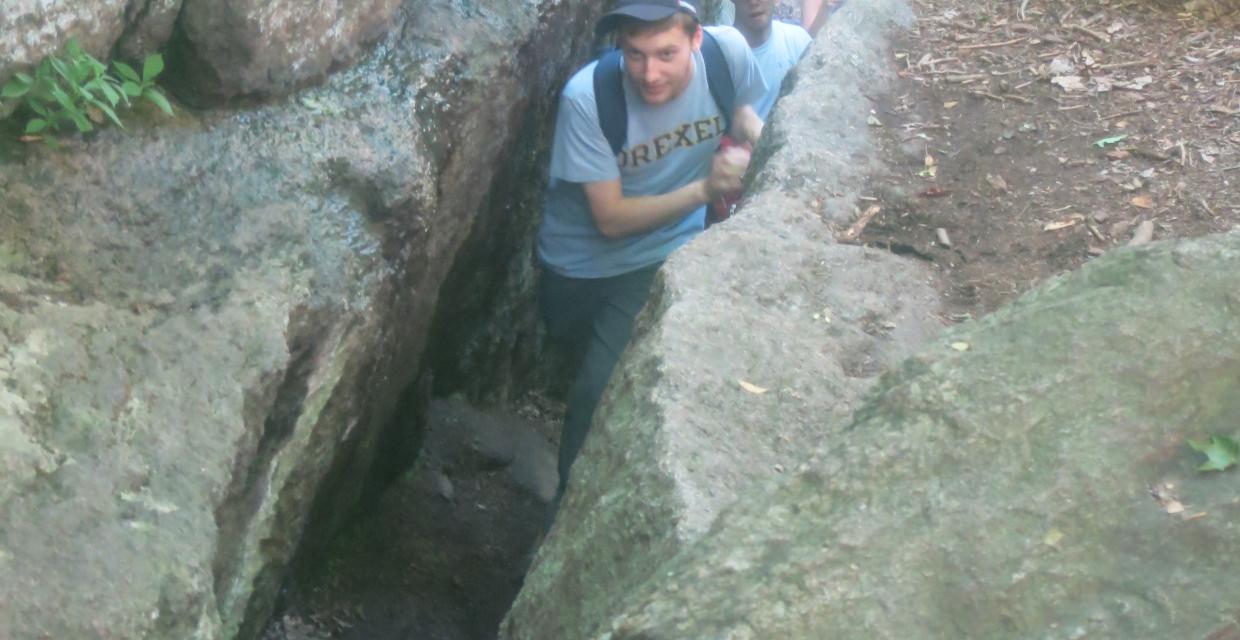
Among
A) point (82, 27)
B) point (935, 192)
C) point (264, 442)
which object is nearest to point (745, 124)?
point (935, 192)

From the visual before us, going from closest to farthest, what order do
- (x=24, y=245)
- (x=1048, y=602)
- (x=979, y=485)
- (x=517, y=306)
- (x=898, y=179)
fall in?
(x=1048, y=602) < (x=979, y=485) < (x=24, y=245) < (x=898, y=179) < (x=517, y=306)

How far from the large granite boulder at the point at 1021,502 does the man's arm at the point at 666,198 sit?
6.62 feet

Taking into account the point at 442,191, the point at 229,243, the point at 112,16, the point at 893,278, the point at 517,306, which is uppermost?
the point at 112,16

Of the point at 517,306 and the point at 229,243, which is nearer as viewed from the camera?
the point at 229,243

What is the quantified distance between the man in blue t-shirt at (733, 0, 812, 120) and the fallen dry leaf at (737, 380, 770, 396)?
2.02 m

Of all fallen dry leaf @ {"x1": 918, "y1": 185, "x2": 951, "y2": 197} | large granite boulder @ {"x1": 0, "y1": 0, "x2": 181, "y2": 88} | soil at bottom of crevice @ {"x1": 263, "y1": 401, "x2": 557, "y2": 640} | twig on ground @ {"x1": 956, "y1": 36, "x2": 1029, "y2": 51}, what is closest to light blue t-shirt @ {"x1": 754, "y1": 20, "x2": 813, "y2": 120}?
twig on ground @ {"x1": 956, "y1": 36, "x2": 1029, "y2": 51}

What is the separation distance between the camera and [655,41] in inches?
149

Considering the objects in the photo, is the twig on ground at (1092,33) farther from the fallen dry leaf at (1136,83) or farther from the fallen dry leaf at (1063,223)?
the fallen dry leaf at (1063,223)

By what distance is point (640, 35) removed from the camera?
3795 mm

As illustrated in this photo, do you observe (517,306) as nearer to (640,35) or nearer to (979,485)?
(640,35)

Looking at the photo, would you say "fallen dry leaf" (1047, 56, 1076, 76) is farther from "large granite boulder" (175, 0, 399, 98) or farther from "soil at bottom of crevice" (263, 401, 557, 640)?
"soil at bottom of crevice" (263, 401, 557, 640)

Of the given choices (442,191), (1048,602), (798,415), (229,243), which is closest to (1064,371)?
(1048,602)

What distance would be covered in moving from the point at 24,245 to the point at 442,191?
1384 mm

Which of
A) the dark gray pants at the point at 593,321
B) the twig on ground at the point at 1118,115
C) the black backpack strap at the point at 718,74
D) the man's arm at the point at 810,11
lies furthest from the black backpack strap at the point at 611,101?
the man's arm at the point at 810,11
